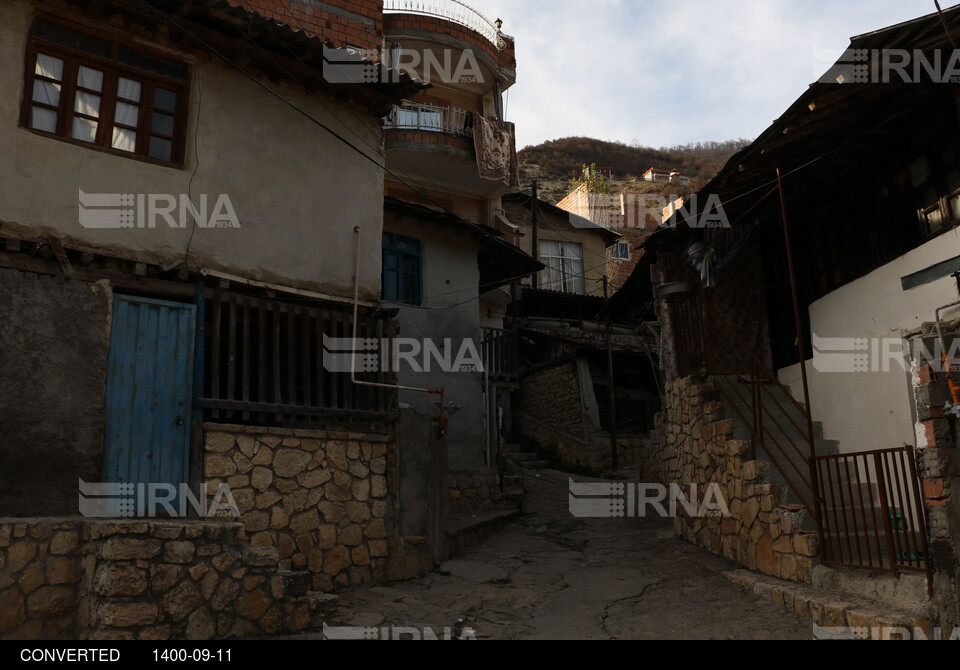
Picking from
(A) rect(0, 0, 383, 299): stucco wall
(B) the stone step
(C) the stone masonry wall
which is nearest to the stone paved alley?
(B) the stone step

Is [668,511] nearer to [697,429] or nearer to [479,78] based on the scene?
[697,429]

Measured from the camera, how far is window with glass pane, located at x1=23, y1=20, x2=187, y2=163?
8.02 metres

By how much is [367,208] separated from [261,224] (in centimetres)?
180

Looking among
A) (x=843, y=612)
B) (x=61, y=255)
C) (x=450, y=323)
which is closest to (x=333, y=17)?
(x=450, y=323)

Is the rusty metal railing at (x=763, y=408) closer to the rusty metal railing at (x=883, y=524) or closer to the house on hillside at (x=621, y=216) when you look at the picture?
the rusty metal railing at (x=883, y=524)

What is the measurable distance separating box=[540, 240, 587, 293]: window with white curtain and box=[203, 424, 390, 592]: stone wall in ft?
63.6

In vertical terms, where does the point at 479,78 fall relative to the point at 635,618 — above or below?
above

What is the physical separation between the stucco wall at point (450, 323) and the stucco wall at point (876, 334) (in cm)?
705

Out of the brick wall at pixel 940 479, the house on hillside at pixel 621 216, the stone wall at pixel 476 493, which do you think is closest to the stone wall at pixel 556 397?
the stone wall at pixel 476 493

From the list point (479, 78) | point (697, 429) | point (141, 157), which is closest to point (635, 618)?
point (697, 429)

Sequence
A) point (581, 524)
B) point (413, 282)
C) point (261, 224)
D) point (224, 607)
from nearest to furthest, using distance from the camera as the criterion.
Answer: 1. point (224, 607)
2. point (261, 224)
3. point (581, 524)
4. point (413, 282)

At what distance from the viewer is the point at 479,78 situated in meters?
19.7

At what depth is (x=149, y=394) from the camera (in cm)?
809

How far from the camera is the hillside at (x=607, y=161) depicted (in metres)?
51.4
